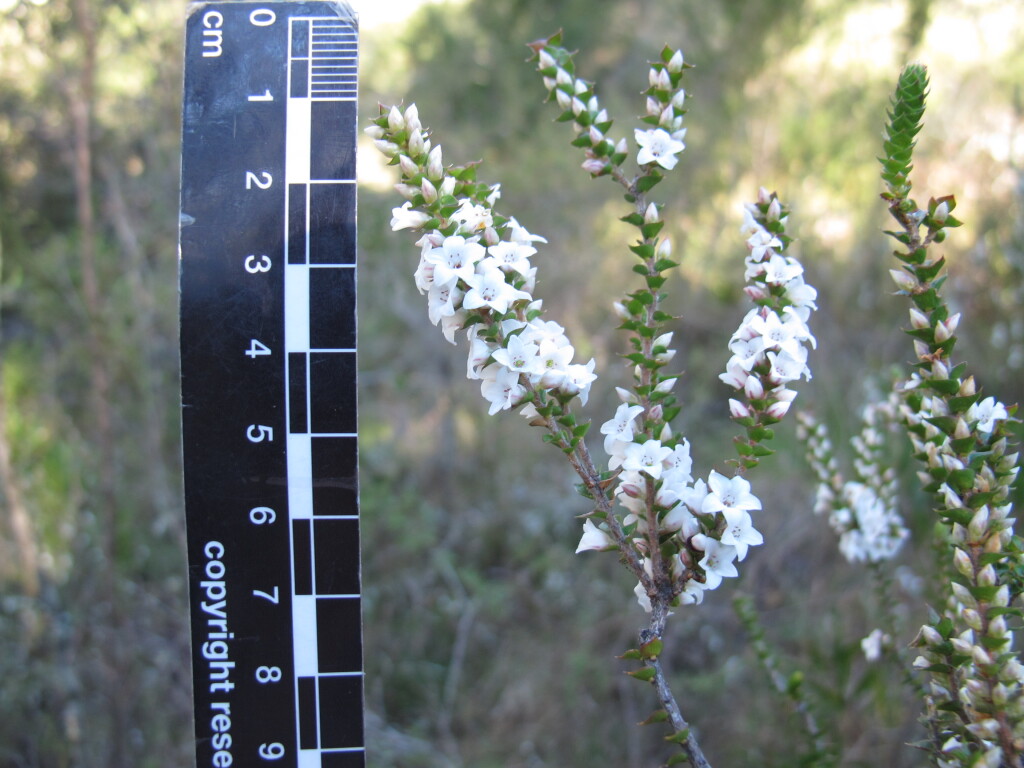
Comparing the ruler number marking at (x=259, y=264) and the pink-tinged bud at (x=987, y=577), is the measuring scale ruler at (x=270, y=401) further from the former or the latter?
the pink-tinged bud at (x=987, y=577)

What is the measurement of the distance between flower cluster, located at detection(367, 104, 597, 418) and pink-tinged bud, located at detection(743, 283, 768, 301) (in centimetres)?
28

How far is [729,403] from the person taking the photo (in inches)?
48.9

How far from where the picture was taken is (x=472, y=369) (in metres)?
1.27

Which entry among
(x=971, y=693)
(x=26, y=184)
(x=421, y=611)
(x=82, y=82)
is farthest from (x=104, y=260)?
(x=971, y=693)

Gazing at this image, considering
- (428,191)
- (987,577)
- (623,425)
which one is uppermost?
(428,191)

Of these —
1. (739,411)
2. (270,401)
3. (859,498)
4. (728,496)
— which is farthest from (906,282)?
(270,401)

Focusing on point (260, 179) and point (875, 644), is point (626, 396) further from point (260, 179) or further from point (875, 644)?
point (875, 644)

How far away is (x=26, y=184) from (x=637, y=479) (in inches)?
167

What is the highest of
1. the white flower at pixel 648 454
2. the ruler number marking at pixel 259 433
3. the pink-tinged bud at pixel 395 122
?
the pink-tinged bud at pixel 395 122

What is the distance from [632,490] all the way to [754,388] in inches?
9.6

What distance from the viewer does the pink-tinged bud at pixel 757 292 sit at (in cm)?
132

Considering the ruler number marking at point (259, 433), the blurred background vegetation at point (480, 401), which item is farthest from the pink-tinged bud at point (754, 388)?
the blurred background vegetation at point (480, 401)

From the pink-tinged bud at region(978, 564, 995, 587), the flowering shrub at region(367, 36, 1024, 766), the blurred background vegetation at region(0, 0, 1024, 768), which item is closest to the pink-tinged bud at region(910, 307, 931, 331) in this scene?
the flowering shrub at region(367, 36, 1024, 766)

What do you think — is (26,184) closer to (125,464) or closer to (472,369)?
(125,464)
